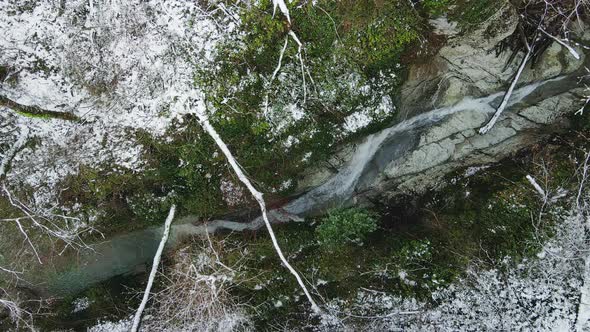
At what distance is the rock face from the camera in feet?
29.3

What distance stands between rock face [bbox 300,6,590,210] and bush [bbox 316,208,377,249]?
1159 mm

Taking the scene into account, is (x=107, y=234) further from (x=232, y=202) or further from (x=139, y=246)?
(x=232, y=202)

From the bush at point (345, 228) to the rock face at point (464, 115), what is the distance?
1159 mm

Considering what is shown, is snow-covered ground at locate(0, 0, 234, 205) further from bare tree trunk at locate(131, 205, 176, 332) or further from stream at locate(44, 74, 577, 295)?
stream at locate(44, 74, 577, 295)

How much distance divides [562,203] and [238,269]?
701 centimetres

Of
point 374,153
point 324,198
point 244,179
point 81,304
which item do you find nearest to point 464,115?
point 374,153

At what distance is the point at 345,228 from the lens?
840 centimetres

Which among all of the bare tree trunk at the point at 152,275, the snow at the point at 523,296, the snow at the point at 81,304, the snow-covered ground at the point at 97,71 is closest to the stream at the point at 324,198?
the snow at the point at 81,304

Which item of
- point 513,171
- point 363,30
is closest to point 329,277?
point 513,171

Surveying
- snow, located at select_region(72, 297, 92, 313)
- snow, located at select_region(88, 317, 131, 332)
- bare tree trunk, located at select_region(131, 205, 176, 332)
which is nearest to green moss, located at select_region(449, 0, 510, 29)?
bare tree trunk, located at select_region(131, 205, 176, 332)

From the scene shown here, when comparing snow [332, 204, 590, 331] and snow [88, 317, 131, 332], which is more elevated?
snow [88, 317, 131, 332]

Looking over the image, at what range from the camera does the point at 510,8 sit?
8117mm

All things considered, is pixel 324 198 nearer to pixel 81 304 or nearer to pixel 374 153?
pixel 374 153

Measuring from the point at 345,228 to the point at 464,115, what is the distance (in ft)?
13.3
